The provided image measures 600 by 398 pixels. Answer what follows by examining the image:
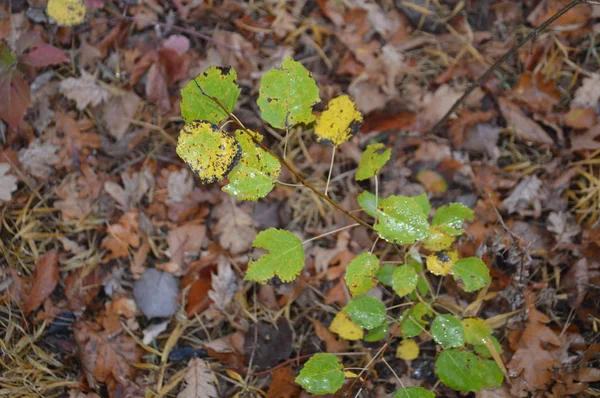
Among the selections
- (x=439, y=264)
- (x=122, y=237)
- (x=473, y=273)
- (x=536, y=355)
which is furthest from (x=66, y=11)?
(x=536, y=355)

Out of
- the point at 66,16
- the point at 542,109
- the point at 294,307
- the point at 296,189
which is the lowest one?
the point at 294,307

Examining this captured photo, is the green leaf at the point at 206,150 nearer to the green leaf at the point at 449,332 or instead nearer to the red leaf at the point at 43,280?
the green leaf at the point at 449,332

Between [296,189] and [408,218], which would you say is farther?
[296,189]

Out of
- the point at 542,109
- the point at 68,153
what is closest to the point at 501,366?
the point at 542,109

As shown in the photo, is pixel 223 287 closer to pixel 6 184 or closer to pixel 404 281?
pixel 404 281

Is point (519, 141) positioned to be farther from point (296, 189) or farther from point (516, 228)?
point (296, 189)

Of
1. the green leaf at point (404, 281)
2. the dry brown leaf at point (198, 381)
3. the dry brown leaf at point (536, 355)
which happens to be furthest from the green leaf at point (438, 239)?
the dry brown leaf at point (198, 381)

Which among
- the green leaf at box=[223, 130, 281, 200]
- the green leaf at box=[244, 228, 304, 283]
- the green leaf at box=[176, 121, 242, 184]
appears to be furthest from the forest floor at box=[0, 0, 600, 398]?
the green leaf at box=[176, 121, 242, 184]
